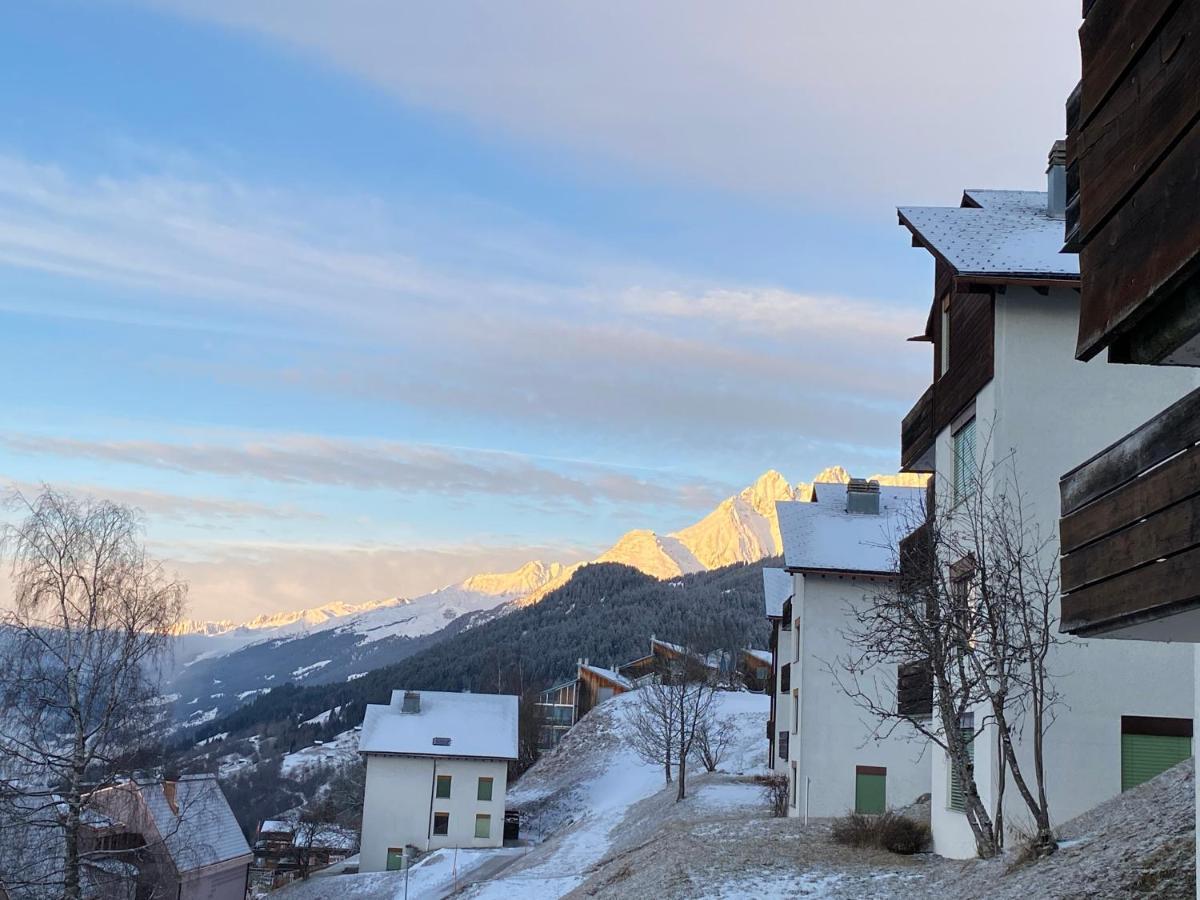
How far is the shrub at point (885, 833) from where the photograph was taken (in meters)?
22.1

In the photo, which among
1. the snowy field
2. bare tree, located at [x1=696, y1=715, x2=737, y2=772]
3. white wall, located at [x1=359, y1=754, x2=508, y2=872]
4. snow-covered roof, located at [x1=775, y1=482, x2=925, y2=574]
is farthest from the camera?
bare tree, located at [x1=696, y1=715, x2=737, y2=772]

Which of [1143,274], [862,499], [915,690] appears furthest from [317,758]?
[1143,274]

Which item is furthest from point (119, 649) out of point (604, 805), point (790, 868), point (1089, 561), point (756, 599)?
point (756, 599)

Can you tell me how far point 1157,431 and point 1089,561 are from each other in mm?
849

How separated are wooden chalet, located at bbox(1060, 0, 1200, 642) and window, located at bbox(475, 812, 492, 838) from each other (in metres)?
56.4

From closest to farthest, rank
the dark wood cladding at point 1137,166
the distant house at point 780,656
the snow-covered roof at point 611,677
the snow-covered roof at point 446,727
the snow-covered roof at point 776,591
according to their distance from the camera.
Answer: the dark wood cladding at point 1137,166 → the distant house at point 780,656 → the snow-covered roof at point 776,591 → the snow-covered roof at point 446,727 → the snow-covered roof at point 611,677

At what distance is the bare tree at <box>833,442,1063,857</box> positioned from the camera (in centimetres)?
1666

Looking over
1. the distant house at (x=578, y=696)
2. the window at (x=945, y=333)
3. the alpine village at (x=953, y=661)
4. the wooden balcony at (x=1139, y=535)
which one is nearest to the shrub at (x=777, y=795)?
the alpine village at (x=953, y=661)

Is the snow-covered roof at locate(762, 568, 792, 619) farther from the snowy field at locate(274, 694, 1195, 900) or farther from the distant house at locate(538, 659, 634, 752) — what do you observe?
the distant house at locate(538, 659, 634, 752)

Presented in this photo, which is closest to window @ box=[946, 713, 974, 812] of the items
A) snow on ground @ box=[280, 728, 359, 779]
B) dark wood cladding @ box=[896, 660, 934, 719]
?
dark wood cladding @ box=[896, 660, 934, 719]

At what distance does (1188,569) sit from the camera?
4.46 metres

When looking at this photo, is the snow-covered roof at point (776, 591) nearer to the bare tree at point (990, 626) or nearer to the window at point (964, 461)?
the window at point (964, 461)

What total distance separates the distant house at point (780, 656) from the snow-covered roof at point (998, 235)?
22318mm

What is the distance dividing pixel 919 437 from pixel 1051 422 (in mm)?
4697
